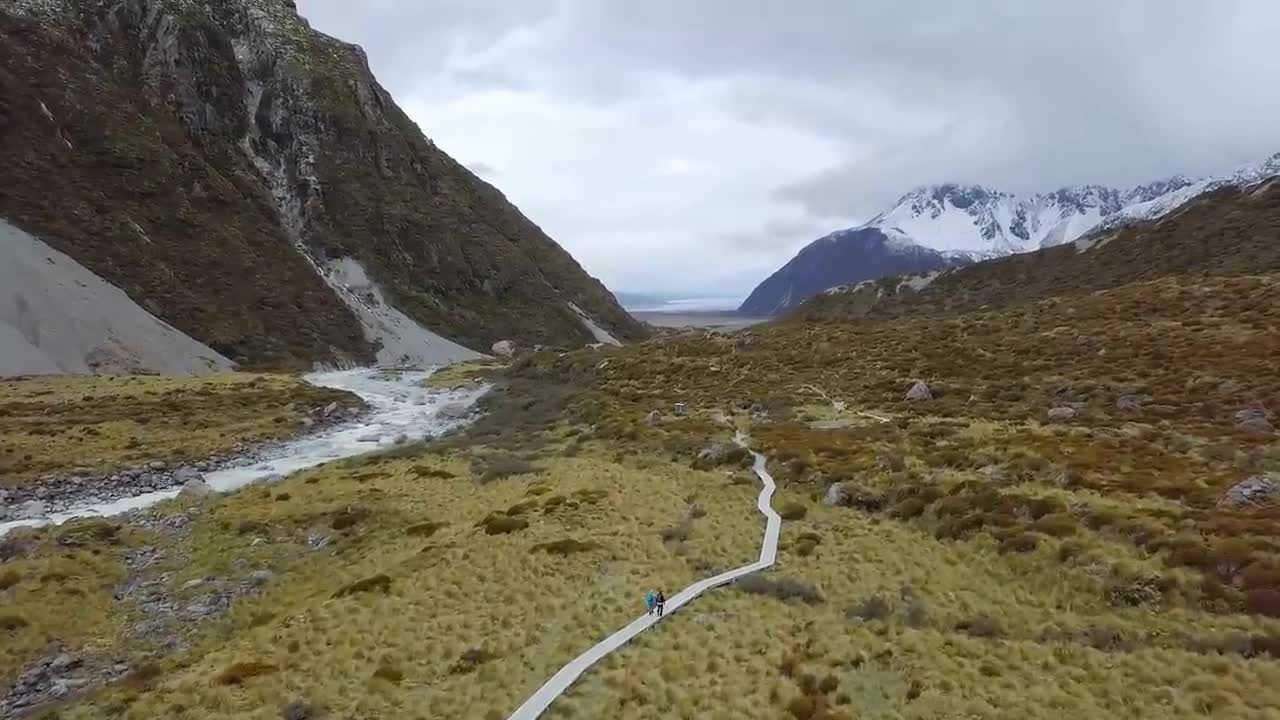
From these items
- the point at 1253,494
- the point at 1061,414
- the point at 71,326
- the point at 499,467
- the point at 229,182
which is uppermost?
the point at 229,182

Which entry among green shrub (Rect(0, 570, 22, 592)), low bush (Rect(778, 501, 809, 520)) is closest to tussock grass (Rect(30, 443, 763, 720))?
green shrub (Rect(0, 570, 22, 592))

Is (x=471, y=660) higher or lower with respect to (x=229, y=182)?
lower

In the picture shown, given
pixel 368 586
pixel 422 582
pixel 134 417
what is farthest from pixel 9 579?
pixel 134 417

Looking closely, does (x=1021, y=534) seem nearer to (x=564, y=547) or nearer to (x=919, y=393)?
(x=564, y=547)

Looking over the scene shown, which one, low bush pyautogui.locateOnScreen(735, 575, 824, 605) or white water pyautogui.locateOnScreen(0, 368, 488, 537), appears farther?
white water pyautogui.locateOnScreen(0, 368, 488, 537)

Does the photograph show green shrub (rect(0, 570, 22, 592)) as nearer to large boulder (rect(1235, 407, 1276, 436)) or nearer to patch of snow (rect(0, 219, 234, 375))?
large boulder (rect(1235, 407, 1276, 436))

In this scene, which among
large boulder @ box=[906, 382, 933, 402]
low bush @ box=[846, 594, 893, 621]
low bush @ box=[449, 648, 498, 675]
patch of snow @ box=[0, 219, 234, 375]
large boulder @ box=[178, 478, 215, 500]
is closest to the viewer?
low bush @ box=[449, 648, 498, 675]
